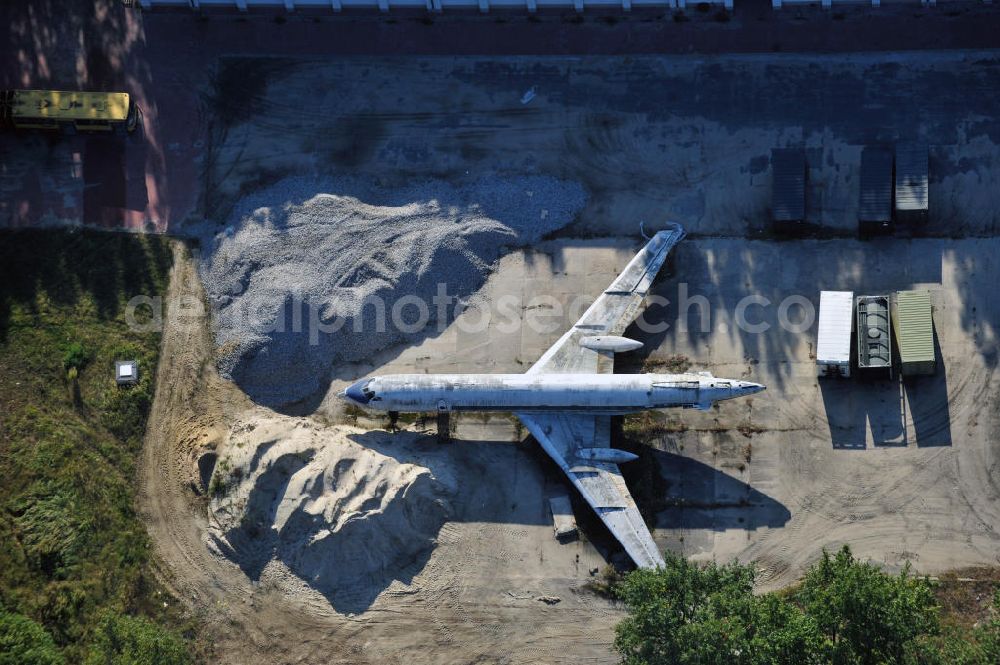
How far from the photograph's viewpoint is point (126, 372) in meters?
76.5

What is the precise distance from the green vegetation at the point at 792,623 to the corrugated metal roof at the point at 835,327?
38.9 feet

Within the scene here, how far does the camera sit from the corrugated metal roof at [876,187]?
7475 centimetres

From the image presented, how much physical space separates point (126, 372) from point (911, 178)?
154 feet

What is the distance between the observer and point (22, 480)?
73.2m

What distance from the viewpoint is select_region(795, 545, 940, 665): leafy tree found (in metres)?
63.8

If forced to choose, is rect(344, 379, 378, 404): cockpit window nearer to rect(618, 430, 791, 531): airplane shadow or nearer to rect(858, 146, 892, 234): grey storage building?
rect(618, 430, 791, 531): airplane shadow

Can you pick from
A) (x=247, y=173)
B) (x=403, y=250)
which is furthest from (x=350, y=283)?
(x=247, y=173)

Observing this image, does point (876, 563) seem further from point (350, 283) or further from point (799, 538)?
point (350, 283)

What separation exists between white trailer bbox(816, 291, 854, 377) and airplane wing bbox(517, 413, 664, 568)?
1258 cm

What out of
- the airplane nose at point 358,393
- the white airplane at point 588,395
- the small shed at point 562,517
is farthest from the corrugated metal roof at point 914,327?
the airplane nose at point 358,393

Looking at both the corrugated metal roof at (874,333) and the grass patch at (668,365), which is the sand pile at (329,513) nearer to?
the grass patch at (668,365)

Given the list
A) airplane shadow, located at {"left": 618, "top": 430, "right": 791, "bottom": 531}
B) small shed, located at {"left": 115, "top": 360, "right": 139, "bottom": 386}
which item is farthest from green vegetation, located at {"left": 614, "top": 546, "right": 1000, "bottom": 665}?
small shed, located at {"left": 115, "top": 360, "right": 139, "bottom": 386}

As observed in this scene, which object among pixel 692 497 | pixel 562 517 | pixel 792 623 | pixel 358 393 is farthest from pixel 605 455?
pixel 358 393

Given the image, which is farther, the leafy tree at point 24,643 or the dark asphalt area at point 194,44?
the dark asphalt area at point 194,44
